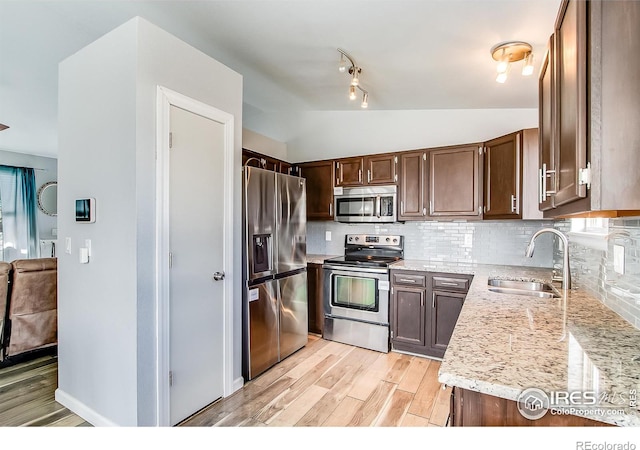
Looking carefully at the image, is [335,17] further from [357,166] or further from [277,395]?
[277,395]

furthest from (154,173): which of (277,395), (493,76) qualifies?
(493,76)

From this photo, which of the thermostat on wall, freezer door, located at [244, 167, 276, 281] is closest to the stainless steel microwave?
freezer door, located at [244, 167, 276, 281]

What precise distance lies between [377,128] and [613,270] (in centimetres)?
295

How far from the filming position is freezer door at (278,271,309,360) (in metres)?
3.01

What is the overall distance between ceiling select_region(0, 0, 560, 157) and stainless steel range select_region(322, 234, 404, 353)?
184 centimetres

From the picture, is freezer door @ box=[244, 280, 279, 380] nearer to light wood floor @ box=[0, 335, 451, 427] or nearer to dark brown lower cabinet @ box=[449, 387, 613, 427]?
light wood floor @ box=[0, 335, 451, 427]

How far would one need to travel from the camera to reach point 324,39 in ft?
7.34

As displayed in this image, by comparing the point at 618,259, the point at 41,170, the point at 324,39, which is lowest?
the point at 618,259

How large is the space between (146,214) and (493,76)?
2748mm

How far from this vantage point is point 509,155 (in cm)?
284

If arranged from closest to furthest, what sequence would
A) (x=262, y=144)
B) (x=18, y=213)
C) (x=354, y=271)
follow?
(x=354, y=271)
(x=262, y=144)
(x=18, y=213)

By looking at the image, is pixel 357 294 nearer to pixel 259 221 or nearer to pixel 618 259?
pixel 259 221

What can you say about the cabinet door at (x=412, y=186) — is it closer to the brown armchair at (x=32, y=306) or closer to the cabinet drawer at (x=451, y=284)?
the cabinet drawer at (x=451, y=284)

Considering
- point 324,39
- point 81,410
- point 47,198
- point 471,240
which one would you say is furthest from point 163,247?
point 47,198
